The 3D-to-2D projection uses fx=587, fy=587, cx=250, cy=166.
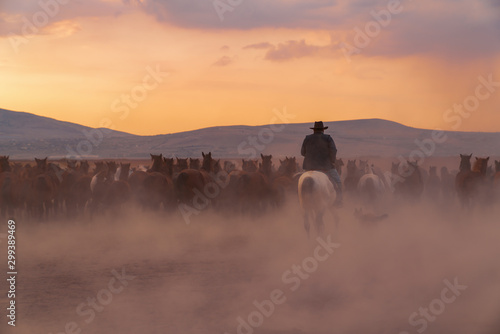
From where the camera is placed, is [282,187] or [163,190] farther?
[282,187]

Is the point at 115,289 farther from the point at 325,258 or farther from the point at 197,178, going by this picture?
the point at 197,178

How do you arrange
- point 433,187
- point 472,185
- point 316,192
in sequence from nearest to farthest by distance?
point 316,192 → point 472,185 → point 433,187

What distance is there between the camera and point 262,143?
15738 cm

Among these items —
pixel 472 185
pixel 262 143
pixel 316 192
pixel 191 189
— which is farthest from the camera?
pixel 262 143

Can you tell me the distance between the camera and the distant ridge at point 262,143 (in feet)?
452

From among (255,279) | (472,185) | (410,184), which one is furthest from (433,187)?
(255,279)

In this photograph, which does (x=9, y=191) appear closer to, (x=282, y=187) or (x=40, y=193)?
(x=40, y=193)

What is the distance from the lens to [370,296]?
773cm

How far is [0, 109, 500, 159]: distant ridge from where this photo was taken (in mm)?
137750

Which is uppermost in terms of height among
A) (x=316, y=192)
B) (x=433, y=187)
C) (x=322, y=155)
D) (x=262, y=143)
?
(x=262, y=143)

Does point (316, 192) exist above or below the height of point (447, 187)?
above

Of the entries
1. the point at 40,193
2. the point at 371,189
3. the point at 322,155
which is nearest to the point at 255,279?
the point at 322,155

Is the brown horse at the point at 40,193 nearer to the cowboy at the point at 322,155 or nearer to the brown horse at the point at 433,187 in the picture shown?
the cowboy at the point at 322,155

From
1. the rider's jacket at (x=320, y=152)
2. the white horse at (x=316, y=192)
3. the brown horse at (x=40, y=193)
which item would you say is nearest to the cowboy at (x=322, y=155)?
the rider's jacket at (x=320, y=152)
